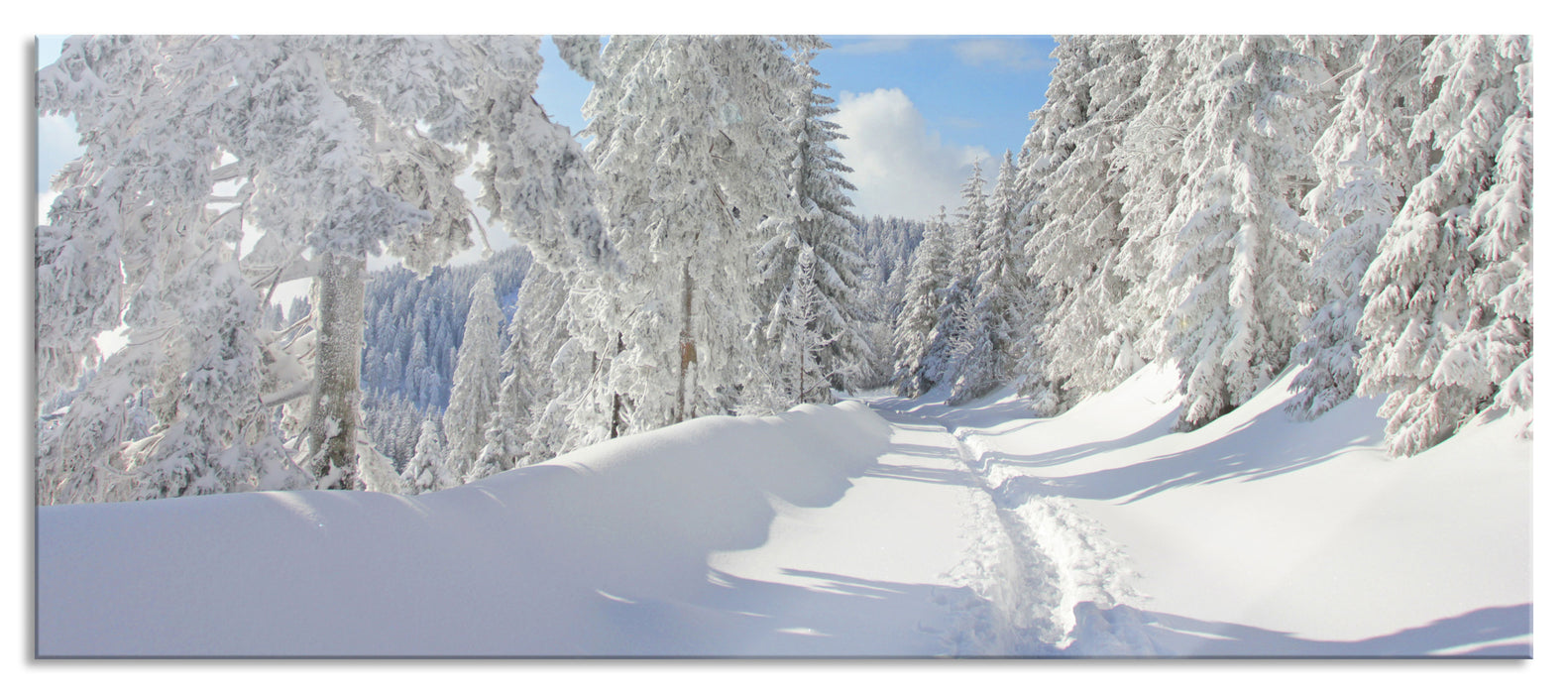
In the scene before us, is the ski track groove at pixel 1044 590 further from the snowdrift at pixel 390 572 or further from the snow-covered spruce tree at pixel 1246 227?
the snow-covered spruce tree at pixel 1246 227

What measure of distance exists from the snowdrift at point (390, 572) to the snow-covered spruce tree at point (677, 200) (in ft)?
20.9

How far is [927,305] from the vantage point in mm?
37938

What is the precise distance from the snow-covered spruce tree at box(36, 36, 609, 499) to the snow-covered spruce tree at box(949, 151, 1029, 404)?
27379 millimetres

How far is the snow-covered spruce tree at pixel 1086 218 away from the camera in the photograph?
18.3m

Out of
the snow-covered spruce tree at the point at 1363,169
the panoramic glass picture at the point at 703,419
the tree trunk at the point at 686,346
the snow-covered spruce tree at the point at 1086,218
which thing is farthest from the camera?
the snow-covered spruce tree at the point at 1086,218

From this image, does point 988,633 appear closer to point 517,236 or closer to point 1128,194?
point 517,236

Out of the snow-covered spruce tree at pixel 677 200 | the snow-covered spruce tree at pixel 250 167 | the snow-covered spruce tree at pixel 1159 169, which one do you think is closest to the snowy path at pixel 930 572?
the snow-covered spruce tree at pixel 250 167

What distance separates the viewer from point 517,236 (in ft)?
23.8

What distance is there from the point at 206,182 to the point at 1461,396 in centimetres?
1161

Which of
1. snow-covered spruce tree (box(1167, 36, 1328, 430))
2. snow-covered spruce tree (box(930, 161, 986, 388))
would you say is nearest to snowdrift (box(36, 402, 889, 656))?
snow-covered spruce tree (box(1167, 36, 1328, 430))

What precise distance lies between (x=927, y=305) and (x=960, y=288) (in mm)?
2513

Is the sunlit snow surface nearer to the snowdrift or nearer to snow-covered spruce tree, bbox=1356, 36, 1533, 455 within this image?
the snowdrift

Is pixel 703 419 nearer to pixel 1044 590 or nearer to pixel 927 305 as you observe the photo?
→ pixel 1044 590

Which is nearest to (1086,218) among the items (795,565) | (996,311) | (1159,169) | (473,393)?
(1159,169)
